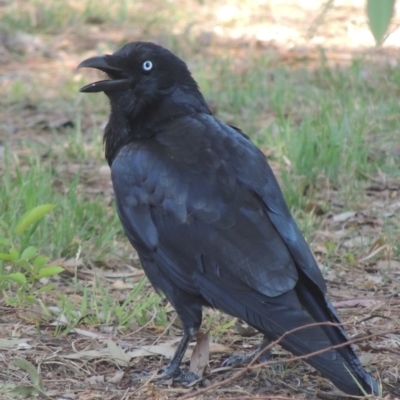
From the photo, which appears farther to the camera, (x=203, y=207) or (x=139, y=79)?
(x=139, y=79)

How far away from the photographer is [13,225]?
4527 mm

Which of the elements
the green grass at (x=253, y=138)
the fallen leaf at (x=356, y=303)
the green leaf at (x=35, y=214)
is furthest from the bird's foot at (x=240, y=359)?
the green leaf at (x=35, y=214)

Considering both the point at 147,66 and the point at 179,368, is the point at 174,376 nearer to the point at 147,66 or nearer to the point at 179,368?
the point at 179,368

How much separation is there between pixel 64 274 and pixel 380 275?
1.68m

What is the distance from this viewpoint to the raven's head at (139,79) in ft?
13.2

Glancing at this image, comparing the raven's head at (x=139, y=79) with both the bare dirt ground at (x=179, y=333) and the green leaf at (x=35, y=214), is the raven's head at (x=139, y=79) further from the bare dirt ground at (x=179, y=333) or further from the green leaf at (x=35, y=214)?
the bare dirt ground at (x=179, y=333)

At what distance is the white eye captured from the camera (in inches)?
159

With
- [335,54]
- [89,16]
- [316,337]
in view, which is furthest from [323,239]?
[89,16]

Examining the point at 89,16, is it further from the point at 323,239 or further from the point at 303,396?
the point at 303,396

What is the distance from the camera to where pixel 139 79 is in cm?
405

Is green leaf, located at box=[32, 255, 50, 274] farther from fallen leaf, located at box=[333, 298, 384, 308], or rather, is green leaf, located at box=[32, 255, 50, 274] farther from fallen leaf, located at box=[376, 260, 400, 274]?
fallen leaf, located at box=[376, 260, 400, 274]

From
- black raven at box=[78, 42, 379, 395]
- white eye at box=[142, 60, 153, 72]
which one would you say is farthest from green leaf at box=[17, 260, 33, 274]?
white eye at box=[142, 60, 153, 72]

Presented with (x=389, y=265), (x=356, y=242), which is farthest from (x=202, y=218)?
(x=356, y=242)

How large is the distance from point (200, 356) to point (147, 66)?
1.41 metres
